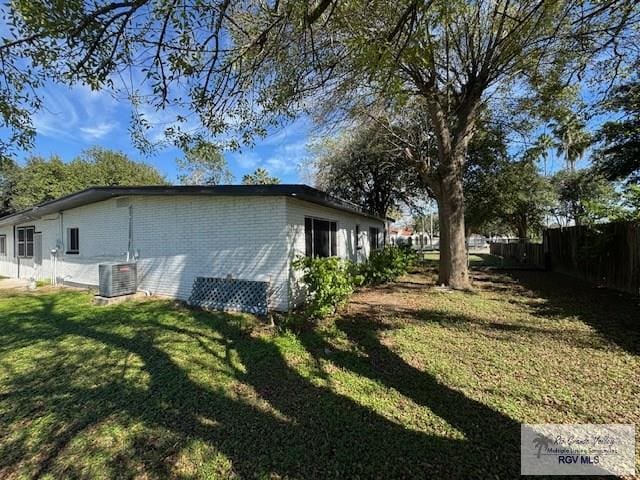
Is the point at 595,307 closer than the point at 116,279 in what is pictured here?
Yes

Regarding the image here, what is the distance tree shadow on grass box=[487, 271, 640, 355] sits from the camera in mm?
5164

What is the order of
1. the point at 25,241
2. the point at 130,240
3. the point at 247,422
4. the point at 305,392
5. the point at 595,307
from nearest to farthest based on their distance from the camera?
the point at 247,422
the point at 305,392
the point at 595,307
the point at 130,240
the point at 25,241

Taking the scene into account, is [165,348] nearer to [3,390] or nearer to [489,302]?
[3,390]

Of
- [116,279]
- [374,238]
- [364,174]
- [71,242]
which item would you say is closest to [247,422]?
[116,279]

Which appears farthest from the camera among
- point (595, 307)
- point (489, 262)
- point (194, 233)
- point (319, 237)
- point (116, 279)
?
point (489, 262)

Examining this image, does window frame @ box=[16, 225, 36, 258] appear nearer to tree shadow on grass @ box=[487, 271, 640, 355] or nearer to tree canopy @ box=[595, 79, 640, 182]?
tree shadow on grass @ box=[487, 271, 640, 355]

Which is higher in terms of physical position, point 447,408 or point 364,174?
point 364,174

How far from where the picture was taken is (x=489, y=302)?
782 cm

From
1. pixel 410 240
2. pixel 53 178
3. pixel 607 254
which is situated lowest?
pixel 607 254

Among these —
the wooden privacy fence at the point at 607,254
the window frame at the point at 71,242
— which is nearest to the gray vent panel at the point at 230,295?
the window frame at the point at 71,242

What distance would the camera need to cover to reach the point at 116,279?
8406mm

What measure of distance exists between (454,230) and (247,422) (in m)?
8.37

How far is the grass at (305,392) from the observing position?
252 centimetres

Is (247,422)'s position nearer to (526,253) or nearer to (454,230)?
(454,230)
